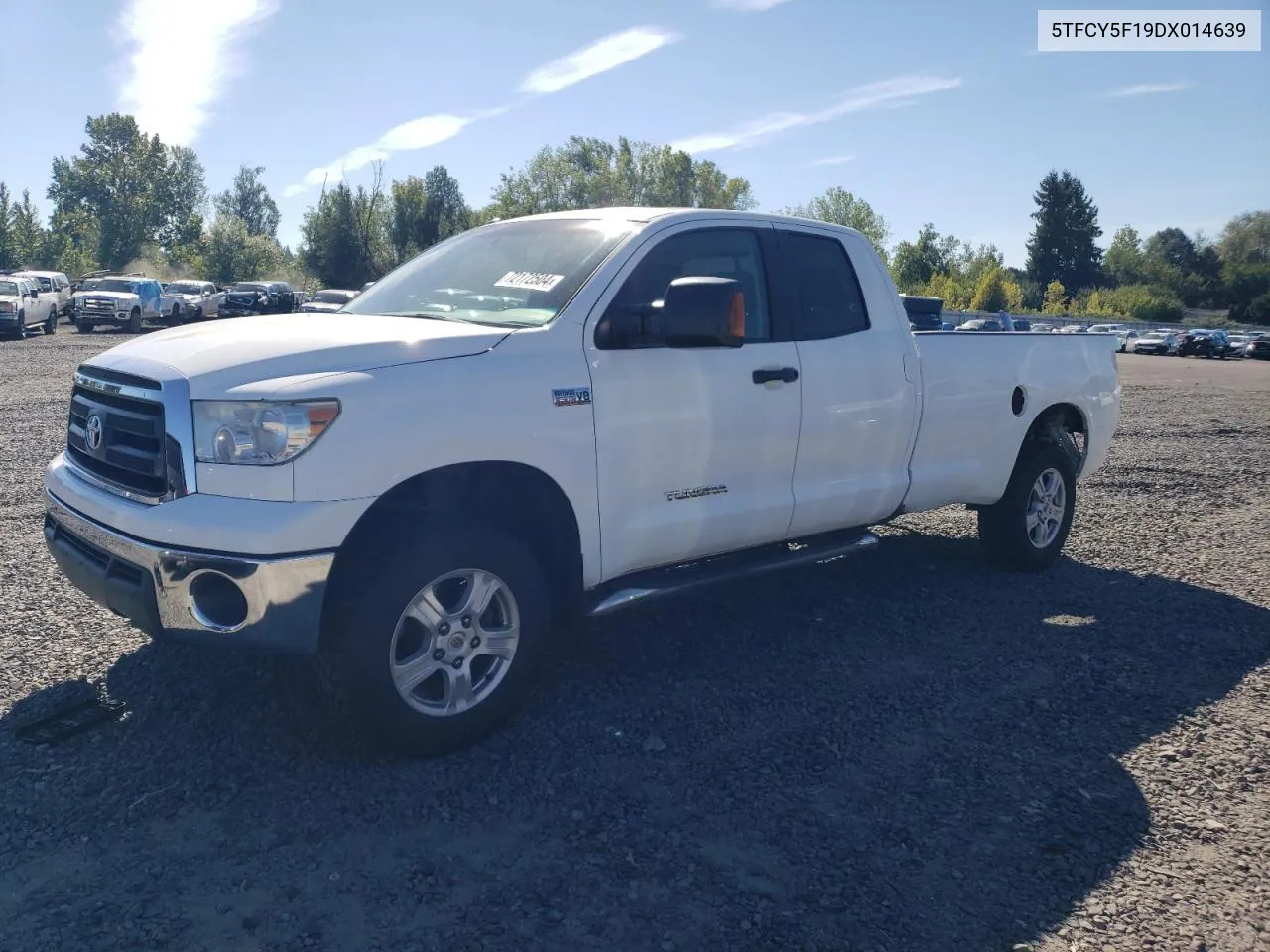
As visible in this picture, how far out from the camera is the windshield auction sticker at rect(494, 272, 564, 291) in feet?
14.2

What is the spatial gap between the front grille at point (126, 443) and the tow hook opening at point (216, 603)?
1.13 ft

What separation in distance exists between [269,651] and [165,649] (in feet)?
5.18

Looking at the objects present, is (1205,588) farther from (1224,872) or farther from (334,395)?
A: (334,395)

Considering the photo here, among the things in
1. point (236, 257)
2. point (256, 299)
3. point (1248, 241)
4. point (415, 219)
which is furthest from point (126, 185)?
point (1248, 241)

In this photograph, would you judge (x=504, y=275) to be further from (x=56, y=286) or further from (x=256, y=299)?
(x=256, y=299)

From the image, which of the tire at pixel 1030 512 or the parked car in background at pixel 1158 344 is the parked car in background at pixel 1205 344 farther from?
the tire at pixel 1030 512

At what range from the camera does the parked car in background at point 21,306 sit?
3044cm

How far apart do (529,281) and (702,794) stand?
2.18m

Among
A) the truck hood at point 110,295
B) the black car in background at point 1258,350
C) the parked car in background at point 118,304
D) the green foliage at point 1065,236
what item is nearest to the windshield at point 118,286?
the parked car in background at point 118,304

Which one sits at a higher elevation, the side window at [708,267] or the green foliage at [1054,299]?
the green foliage at [1054,299]

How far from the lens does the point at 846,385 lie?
5090mm

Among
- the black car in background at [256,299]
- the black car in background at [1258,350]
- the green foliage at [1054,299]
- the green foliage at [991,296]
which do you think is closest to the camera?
the black car in background at [256,299]

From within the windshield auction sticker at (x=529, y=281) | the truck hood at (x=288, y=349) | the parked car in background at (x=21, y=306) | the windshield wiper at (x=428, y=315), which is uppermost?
the parked car in background at (x=21, y=306)

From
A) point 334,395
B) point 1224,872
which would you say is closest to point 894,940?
point 1224,872
